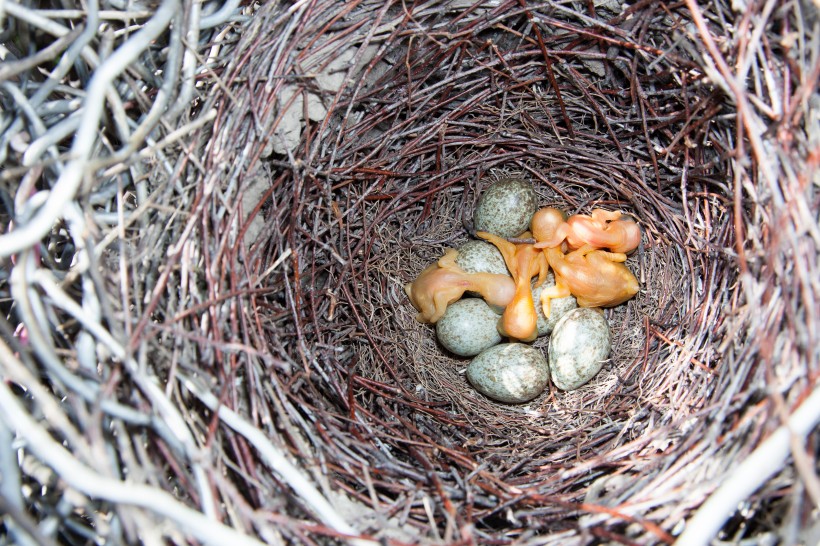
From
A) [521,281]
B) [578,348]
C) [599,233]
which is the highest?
[599,233]

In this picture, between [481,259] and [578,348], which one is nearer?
[578,348]

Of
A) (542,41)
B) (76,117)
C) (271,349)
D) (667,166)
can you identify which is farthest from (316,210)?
(667,166)

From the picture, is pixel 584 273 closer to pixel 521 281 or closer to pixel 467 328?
pixel 521 281

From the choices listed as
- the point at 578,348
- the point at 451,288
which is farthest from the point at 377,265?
the point at 578,348

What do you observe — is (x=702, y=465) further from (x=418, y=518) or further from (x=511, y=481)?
(x=418, y=518)

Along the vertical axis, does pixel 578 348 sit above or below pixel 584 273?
below

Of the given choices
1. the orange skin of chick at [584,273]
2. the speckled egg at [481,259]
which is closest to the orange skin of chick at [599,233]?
the orange skin of chick at [584,273]

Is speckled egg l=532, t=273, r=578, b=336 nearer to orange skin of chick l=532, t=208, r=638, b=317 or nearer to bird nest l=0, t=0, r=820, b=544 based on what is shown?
orange skin of chick l=532, t=208, r=638, b=317

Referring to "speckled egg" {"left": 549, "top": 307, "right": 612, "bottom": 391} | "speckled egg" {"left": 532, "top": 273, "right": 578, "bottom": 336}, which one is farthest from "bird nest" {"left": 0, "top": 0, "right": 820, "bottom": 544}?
"speckled egg" {"left": 532, "top": 273, "right": 578, "bottom": 336}
